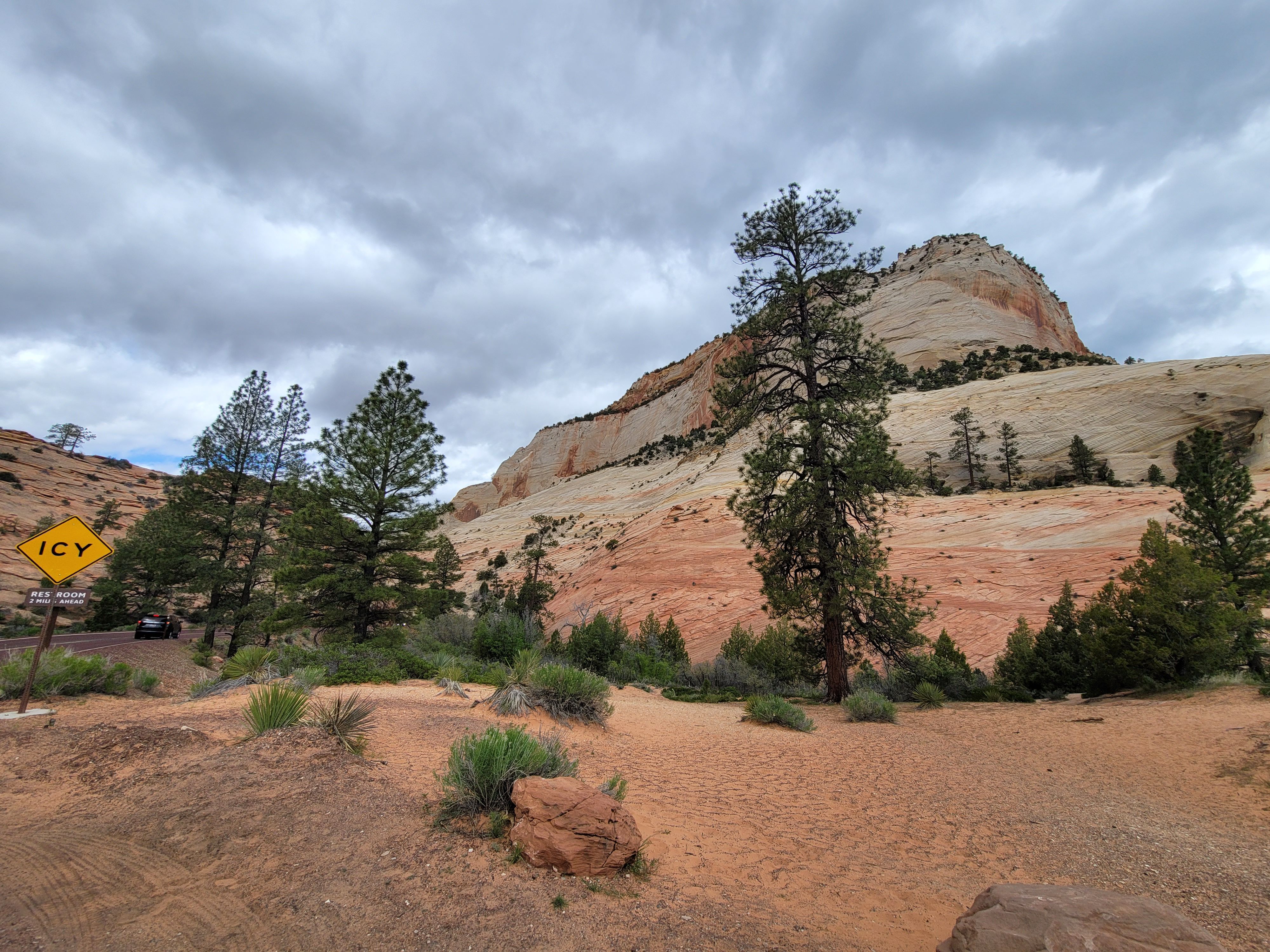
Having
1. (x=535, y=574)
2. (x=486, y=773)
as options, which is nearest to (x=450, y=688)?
(x=486, y=773)

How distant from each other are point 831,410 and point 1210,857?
31.5 feet

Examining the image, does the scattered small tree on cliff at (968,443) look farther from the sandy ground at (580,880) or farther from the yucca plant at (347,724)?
the yucca plant at (347,724)

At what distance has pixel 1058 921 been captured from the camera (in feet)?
7.95

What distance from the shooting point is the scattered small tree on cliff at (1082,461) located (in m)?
37.4

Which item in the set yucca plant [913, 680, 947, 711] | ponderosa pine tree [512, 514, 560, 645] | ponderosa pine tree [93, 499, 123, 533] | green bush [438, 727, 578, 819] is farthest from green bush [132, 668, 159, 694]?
ponderosa pine tree [93, 499, 123, 533]

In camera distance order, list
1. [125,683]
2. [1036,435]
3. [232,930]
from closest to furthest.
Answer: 1. [232,930]
2. [125,683]
3. [1036,435]

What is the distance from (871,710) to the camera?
1055cm

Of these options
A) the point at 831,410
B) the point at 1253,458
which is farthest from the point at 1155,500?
the point at 831,410

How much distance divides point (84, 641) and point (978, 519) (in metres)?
42.1

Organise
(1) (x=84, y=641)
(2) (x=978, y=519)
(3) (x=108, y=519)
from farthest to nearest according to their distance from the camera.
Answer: (3) (x=108, y=519) → (2) (x=978, y=519) → (1) (x=84, y=641)

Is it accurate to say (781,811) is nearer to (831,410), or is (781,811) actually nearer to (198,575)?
(831,410)

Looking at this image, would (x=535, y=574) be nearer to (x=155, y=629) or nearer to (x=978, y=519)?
(x=155, y=629)

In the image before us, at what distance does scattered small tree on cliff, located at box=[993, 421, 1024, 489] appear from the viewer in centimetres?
4056

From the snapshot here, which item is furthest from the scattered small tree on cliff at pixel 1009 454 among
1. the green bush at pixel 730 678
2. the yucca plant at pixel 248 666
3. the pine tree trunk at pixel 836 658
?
the yucca plant at pixel 248 666
